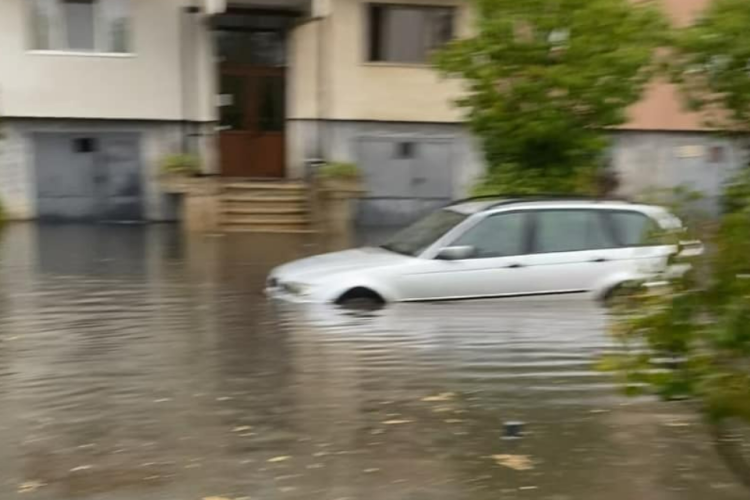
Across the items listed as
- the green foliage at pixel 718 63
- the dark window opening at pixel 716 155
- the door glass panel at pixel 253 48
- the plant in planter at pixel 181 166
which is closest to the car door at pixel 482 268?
the green foliage at pixel 718 63

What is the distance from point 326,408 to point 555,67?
748 centimetres

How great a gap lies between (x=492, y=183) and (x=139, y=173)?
8.79 m

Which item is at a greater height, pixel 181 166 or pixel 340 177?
pixel 181 166

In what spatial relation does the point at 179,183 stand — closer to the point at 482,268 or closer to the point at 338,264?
the point at 338,264

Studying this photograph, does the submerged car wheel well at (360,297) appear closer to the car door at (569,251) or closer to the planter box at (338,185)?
the car door at (569,251)

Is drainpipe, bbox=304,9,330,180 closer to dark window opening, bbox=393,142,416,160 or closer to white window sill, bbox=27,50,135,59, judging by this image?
dark window opening, bbox=393,142,416,160

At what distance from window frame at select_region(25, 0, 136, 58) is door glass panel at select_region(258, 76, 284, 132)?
280cm

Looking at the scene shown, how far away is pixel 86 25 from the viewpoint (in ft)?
63.1

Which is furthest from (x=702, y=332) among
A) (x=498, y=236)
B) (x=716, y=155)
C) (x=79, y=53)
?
(x=716, y=155)

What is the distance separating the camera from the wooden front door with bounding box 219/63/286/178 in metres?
20.4

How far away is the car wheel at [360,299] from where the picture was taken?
9.66 metres

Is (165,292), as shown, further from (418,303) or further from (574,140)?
(574,140)

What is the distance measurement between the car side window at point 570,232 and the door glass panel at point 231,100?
1148 centimetres

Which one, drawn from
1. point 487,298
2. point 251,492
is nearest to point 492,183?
point 487,298
